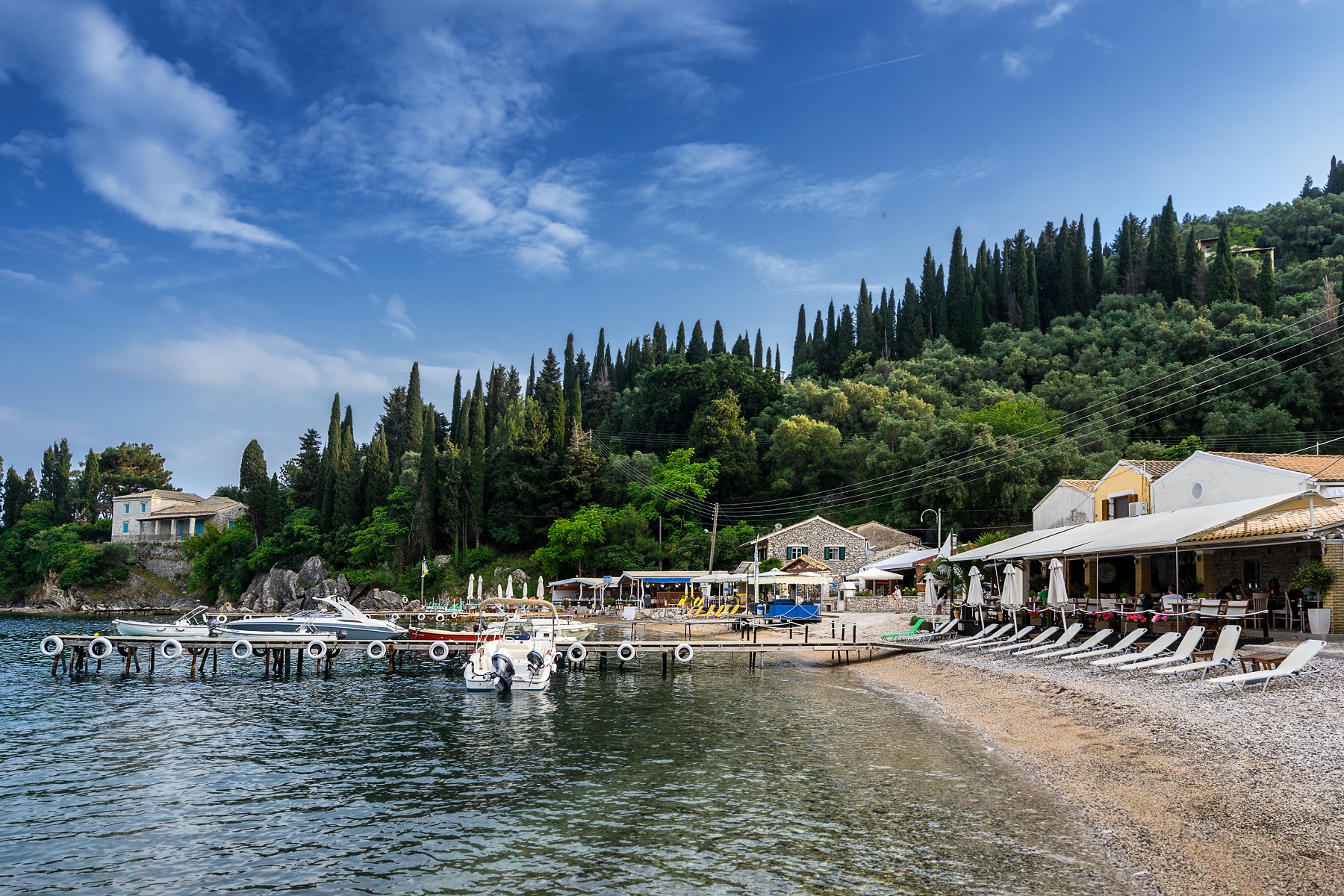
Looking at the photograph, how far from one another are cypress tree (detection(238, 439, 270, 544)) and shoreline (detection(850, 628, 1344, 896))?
76789 millimetres

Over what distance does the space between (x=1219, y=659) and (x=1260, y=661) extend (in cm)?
83

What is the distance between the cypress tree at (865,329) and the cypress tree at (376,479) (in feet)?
168

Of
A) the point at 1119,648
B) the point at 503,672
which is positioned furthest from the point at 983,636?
the point at 503,672

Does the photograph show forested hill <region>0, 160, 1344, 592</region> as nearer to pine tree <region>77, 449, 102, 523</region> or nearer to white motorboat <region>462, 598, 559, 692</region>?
pine tree <region>77, 449, 102, 523</region>

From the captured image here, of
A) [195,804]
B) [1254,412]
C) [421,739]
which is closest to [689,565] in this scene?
[1254,412]

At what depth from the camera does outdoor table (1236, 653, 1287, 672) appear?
16625mm

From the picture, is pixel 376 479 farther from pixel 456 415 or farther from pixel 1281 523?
pixel 1281 523

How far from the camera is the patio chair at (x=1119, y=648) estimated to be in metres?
21.8

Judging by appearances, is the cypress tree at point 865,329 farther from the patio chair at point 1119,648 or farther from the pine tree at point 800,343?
the patio chair at point 1119,648

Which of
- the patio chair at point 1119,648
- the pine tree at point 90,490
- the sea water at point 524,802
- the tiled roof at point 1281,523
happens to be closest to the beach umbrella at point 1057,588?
the patio chair at point 1119,648

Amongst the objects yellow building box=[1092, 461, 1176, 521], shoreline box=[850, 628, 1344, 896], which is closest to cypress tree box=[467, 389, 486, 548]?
yellow building box=[1092, 461, 1176, 521]

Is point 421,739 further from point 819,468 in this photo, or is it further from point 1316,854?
point 819,468

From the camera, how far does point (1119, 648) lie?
21891 mm

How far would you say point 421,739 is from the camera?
60.4 feet
